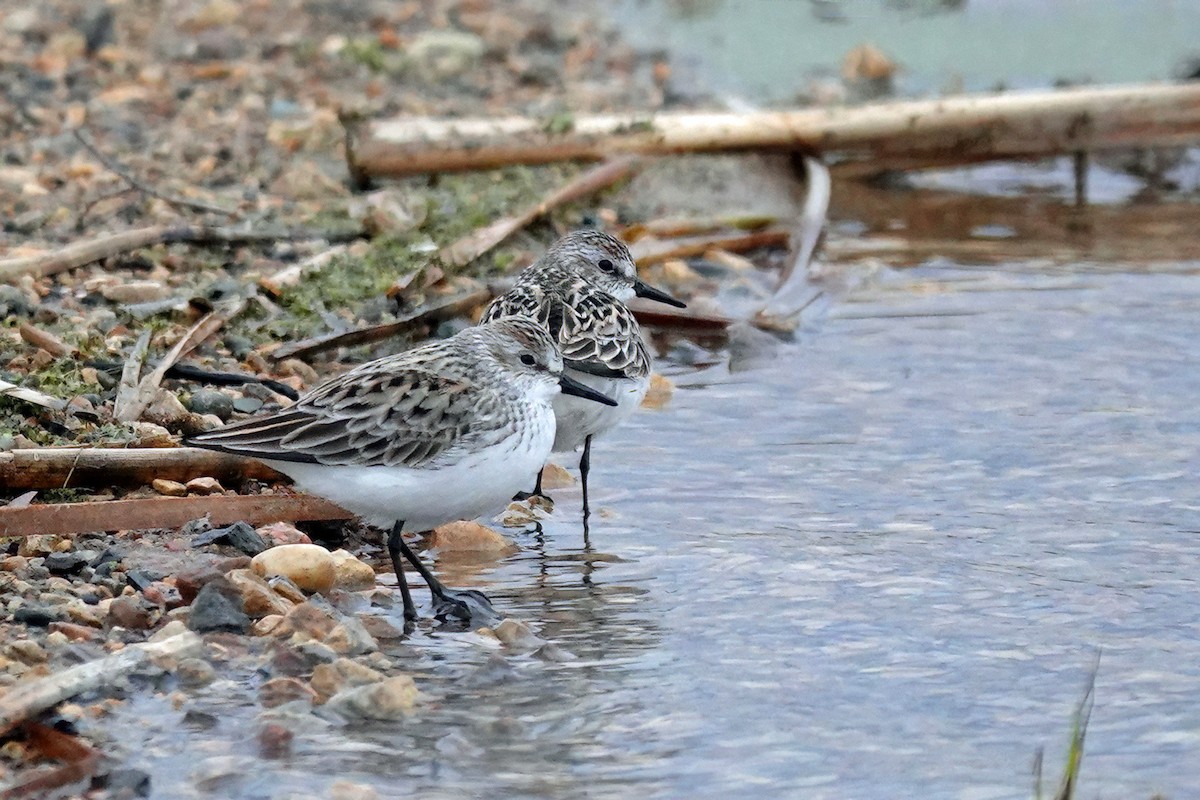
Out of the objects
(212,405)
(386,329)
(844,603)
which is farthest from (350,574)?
(386,329)

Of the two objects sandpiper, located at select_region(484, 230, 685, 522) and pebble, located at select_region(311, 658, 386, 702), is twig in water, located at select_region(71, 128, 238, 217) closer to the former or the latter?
sandpiper, located at select_region(484, 230, 685, 522)

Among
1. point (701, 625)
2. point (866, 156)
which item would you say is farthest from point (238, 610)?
point (866, 156)

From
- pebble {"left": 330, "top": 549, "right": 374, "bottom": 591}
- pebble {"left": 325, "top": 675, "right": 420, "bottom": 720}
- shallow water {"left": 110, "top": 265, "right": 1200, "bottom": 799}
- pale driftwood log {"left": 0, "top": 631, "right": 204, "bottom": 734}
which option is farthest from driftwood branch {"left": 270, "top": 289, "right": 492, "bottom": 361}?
pebble {"left": 325, "top": 675, "right": 420, "bottom": 720}

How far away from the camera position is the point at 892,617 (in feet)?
19.2

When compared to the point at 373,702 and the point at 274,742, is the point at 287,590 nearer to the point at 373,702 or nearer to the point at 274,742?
the point at 373,702

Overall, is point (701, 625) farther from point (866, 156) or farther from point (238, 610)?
point (866, 156)

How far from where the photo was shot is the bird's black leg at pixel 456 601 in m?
5.94

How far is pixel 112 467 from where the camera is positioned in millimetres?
6332

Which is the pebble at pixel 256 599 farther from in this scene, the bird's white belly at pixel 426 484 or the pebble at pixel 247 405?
the pebble at pixel 247 405

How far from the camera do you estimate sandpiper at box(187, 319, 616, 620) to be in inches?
231

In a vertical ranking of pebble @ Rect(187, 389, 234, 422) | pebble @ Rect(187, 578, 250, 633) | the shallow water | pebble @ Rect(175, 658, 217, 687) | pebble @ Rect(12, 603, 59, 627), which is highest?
pebble @ Rect(187, 389, 234, 422)

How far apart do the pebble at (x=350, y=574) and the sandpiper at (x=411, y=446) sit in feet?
0.50

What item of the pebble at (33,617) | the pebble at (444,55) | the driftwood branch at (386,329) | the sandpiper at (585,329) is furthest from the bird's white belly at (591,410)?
the pebble at (444,55)

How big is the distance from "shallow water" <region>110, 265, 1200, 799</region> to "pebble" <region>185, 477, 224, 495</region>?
2.96ft
